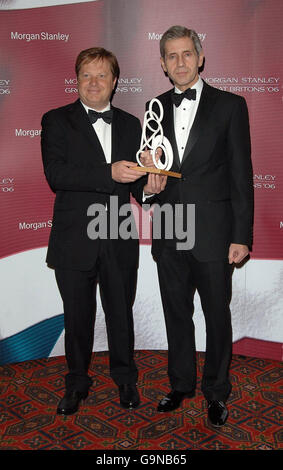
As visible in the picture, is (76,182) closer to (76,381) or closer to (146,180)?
(146,180)

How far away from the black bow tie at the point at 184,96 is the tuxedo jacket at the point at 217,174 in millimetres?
64

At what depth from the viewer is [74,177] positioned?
2680mm

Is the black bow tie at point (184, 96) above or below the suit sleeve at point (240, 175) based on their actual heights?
above

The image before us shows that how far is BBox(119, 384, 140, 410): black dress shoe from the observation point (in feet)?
9.64

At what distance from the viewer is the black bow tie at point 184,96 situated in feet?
8.68

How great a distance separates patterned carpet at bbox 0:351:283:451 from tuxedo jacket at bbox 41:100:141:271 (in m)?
0.88

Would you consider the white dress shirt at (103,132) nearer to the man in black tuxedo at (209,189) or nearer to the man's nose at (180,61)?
the man in black tuxedo at (209,189)

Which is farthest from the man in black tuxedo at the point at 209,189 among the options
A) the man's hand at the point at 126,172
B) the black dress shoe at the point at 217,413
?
the man's hand at the point at 126,172

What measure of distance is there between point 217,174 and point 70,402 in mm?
1544

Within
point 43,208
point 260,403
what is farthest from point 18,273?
point 260,403

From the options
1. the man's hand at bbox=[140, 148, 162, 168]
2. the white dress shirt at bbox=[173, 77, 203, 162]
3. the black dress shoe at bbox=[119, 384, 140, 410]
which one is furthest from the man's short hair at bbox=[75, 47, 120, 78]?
the black dress shoe at bbox=[119, 384, 140, 410]

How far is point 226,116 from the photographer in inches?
104

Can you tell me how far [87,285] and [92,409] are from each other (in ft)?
2.44

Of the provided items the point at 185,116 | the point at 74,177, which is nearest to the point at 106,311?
the point at 74,177
